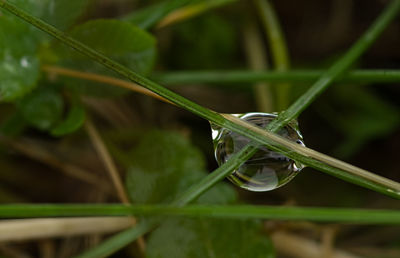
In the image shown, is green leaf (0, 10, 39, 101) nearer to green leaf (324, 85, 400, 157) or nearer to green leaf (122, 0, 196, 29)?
green leaf (122, 0, 196, 29)

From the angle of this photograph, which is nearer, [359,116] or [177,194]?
[177,194]

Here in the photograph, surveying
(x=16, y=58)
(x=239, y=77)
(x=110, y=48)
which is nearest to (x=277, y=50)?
(x=239, y=77)

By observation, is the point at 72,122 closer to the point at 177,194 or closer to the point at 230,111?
the point at 177,194

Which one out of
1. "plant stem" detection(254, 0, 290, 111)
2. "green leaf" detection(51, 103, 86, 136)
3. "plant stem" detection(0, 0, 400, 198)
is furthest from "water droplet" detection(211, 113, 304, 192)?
"plant stem" detection(254, 0, 290, 111)

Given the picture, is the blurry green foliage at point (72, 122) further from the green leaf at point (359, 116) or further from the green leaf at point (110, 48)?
the green leaf at point (359, 116)

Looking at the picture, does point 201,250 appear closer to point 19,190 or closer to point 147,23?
point 147,23
